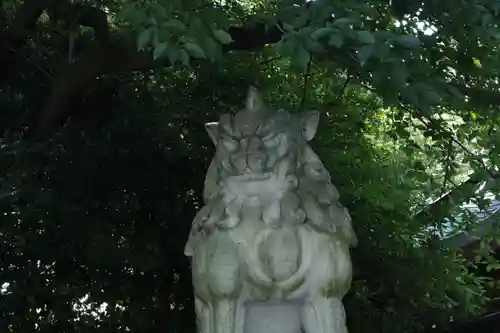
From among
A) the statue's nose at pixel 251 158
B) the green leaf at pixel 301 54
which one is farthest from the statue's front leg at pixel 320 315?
the green leaf at pixel 301 54

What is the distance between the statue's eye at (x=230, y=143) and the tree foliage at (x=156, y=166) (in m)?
0.49

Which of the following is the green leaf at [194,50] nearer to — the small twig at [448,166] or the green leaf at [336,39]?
the green leaf at [336,39]

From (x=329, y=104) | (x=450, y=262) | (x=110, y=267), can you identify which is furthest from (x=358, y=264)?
(x=110, y=267)

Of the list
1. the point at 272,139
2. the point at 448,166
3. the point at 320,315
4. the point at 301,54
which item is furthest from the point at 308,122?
the point at 448,166

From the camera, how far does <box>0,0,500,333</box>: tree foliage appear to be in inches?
127

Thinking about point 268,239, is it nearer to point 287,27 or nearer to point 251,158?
point 251,158

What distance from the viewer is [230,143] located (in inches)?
98.0

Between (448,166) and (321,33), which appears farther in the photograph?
(448,166)

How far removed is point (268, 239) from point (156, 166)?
52.7 inches

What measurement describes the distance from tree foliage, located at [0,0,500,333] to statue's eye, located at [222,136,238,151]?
19.3 inches

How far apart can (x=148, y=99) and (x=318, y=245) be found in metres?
1.51

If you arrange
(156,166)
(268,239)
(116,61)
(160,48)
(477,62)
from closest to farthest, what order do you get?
1. (160,48)
2. (268,239)
3. (477,62)
4. (116,61)
5. (156,166)

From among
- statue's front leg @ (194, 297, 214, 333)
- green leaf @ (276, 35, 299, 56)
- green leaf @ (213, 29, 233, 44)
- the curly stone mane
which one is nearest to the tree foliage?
the curly stone mane

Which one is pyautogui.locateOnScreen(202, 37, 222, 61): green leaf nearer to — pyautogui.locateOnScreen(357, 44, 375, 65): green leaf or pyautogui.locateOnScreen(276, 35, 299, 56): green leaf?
pyautogui.locateOnScreen(276, 35, 299, 56): green leaf
